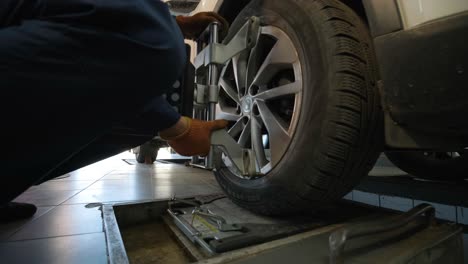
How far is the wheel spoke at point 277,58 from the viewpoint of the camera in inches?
35.4

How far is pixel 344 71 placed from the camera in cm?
74

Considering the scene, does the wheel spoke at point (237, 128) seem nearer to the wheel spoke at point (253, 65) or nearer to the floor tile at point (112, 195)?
the wheel spoke at point (253, 65)

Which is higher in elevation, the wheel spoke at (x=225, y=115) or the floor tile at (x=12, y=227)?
the wheel spoke at (x=225, y=115)

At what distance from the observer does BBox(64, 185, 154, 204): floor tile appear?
56.6 inches

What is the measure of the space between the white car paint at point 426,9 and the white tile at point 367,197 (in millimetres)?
1386

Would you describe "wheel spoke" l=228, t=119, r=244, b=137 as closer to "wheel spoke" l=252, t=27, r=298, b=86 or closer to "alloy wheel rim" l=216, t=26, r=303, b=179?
"alloy wheel rim" l=216, t=26, r=303, b=179

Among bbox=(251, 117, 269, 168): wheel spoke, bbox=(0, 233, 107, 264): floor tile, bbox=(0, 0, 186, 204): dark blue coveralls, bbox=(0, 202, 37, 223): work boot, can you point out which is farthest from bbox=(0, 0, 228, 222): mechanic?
bbox=(0, 202, 37, 223): work boot

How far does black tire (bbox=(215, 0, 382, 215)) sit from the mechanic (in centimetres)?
45

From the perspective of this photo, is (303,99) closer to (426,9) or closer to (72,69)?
(426,9)

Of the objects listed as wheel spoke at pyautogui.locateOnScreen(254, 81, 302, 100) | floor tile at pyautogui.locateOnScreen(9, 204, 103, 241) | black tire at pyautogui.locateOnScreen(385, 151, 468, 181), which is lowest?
floor tile at pyautogui.locateOnScreen(9, 204, 103, 241)

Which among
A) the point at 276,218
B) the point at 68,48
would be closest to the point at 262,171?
the point at 276,218

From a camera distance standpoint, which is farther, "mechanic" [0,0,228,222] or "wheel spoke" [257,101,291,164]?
"wheel spoke" [257,101,291,164]

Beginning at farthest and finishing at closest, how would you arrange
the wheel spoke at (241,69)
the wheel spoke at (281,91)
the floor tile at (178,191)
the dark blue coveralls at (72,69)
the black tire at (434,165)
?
the floor tile at (178,191), the black tire at (434,165), the wheel spoke at (241,69), the wheel spoke at (281,91), the dark blue coveralls at (72,69)

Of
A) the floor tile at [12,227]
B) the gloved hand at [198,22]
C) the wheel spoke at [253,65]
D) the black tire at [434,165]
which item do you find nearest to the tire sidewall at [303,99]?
the wheel spoke at [253,65]
